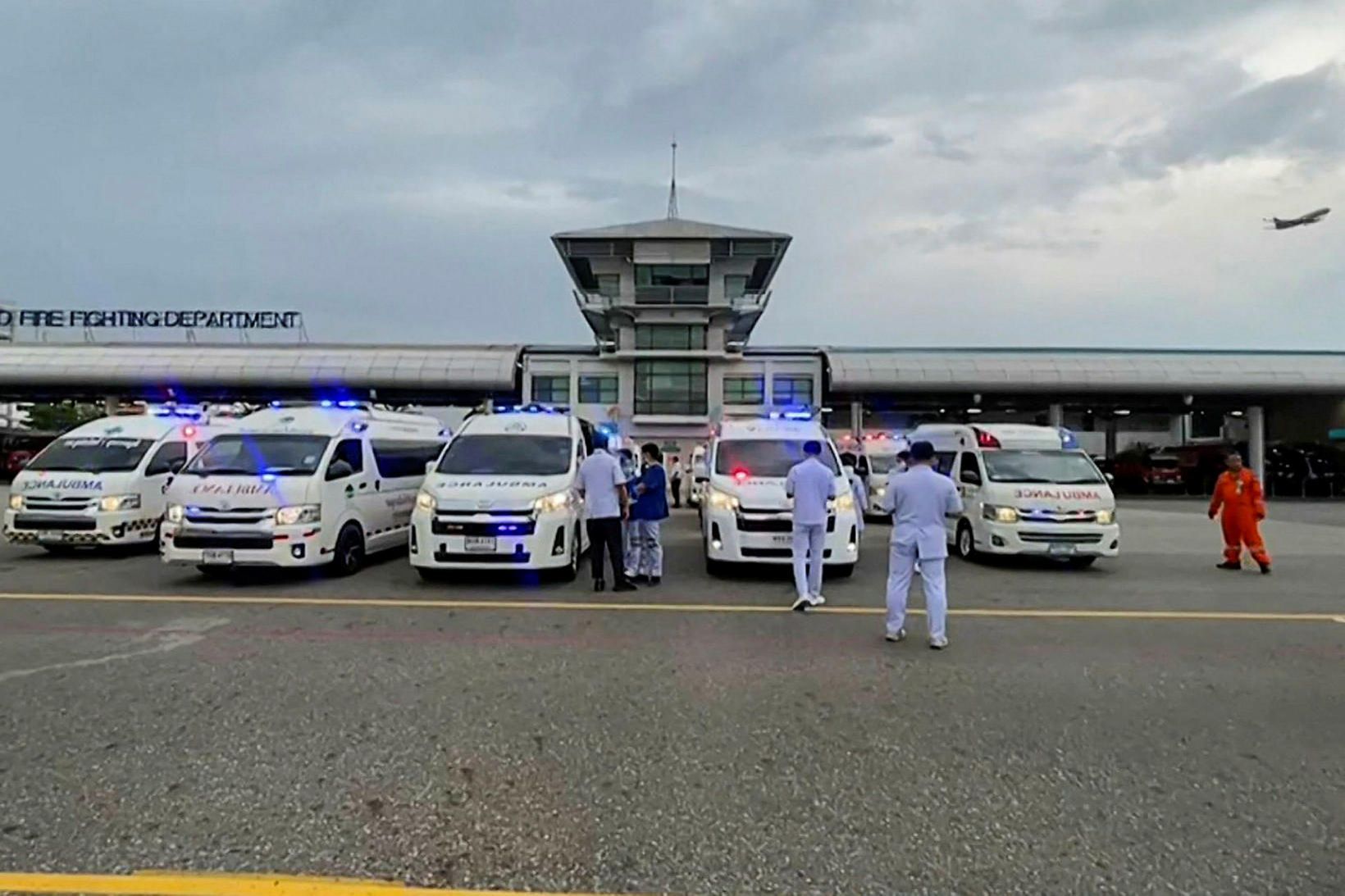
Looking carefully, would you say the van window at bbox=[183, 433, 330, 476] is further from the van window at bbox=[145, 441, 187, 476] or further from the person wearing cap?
the person wearing cap

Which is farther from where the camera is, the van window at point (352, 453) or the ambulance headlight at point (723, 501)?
the van window at point (352, 453)

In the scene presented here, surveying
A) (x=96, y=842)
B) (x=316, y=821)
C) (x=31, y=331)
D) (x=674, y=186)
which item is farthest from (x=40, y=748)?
(x=674, y=186)

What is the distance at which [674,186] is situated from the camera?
2422 inches

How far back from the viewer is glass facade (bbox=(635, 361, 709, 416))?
46719 mm

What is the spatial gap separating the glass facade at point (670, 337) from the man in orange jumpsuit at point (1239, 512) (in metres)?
35.0

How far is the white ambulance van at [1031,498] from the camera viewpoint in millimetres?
12383

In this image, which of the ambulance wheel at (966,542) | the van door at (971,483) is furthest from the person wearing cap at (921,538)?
Result: the ambulance wheel at (966,542)

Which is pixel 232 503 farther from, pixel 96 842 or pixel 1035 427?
pixel 1035 427

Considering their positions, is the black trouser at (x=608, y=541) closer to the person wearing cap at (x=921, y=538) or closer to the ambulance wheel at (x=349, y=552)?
the ambulance wheel at (x=349, y=552)

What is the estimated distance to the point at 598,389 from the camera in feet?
156

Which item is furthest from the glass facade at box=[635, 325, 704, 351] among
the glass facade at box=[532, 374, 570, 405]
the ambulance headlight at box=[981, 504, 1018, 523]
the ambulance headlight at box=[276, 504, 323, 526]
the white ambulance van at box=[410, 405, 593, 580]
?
the ambulance headlight at box=[276, 504, 323, 526]

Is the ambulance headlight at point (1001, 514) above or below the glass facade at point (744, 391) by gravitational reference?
below

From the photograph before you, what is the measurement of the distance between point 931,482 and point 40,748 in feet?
20.9

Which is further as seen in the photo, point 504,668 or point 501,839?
point 504,668
